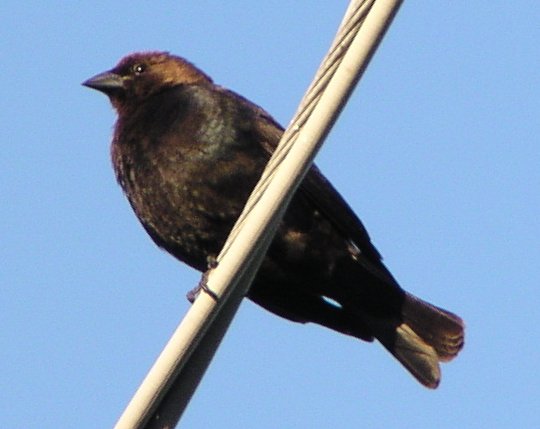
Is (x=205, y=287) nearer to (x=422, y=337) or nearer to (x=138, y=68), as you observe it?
(x=422, y=337)

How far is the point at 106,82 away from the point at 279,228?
116 cm

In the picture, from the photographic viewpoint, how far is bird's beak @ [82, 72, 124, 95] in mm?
4826

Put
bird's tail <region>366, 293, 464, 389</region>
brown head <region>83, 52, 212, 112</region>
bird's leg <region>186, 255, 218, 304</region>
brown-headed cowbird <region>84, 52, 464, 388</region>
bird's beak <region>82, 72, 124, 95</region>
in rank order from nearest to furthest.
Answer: bird's leg <region>186, 255, 218, 304</region>
brown-headed cowbird <region>84, 52, 464, 388</region>
bird's tail <region>366, 293, 464, 389</region>
brown head <region>83, 52, 212, 112</region>
bird's beak <region>82, 72, 124, 95</region>

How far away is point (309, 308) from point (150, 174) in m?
0.75

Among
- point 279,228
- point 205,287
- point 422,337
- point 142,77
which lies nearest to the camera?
point 205,287

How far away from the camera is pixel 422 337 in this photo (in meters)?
4.32

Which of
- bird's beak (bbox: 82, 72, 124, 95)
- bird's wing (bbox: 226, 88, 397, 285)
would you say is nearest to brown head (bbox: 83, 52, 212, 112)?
bird's beak (bbox: 82, 72, 124, 95)

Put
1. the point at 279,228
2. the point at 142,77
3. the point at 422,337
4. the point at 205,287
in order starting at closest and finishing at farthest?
the point at 205,287
the point at 279,228
the point at 422,337
the point at 142,77

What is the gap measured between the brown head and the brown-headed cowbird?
0.20 metres

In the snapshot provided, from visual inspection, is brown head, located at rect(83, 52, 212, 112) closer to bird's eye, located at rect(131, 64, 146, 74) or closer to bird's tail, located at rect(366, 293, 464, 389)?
bird's eye, located at rect(131, 64, 146, 74)

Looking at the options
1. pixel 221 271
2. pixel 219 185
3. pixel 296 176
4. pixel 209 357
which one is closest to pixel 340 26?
pixel 296 176

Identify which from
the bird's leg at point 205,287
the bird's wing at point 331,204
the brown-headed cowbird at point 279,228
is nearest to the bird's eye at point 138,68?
the brown-headed cowbird at point 279,228

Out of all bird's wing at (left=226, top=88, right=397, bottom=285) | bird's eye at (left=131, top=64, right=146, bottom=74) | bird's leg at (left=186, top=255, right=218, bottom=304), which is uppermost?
bird's eye at (left=131, top=64, right=146, bottom=74)

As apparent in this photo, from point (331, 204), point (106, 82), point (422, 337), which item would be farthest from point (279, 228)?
point (106, 82)
